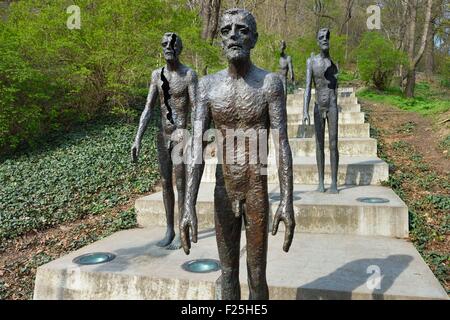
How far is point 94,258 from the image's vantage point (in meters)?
4.49

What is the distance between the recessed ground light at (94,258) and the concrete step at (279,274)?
77mm

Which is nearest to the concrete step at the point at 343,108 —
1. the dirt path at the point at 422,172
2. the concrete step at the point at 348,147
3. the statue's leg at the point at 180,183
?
the dirt path at the point at 422,172

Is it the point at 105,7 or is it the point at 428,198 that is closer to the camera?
the point at 428,198

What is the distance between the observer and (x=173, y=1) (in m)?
13.8

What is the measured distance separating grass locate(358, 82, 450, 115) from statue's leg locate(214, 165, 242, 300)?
13107 mm

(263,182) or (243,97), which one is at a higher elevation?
(243,97)

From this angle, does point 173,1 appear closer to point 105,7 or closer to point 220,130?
point 105,7

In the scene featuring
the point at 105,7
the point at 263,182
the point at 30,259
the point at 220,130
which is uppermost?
the point at 105,7

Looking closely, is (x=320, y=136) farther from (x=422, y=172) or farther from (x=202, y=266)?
(x=202, y=266)

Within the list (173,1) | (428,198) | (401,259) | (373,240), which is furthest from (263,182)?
(173,1)

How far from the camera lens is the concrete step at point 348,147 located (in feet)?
28.6

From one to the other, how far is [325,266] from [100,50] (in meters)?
9.62

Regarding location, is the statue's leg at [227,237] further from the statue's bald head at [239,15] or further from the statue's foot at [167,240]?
the statue's foot at [167,240]

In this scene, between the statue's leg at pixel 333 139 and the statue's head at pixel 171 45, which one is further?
the statue's leg at pixel 333 139
